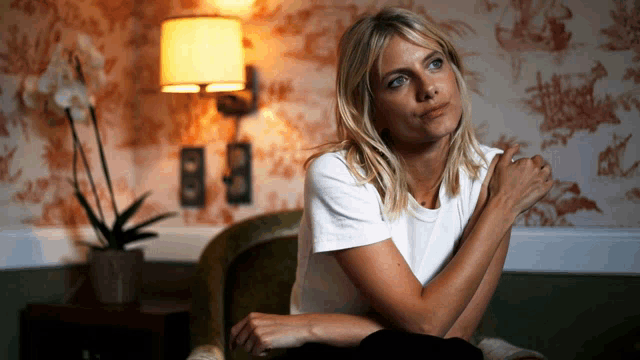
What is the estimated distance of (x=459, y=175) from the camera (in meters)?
1.80

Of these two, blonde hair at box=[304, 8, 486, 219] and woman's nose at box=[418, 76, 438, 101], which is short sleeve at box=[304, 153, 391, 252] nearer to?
blonde hair at box=[304, 8, 486, 219]

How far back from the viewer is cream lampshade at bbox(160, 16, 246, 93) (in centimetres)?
257

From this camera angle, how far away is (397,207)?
5.72 feet

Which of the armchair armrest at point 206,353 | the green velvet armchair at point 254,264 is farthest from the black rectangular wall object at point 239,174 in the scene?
the armchair armrest at point 206,353

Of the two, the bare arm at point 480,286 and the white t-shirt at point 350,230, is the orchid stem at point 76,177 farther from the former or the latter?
the bare arm at point 480,286

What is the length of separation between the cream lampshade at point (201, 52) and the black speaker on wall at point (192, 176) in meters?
0.38

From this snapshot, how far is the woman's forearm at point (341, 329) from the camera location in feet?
5.46

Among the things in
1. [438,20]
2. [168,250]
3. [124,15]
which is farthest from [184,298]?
[438,20]

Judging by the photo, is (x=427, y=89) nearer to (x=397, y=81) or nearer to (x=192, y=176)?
(x=397, y=81)

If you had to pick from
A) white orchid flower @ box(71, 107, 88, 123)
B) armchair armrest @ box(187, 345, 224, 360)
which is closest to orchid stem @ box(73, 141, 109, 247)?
white orchid flower @ box(71, 107, 88, 123)

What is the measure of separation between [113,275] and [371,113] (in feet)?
4.19

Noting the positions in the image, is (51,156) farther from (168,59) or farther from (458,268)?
(458,268)

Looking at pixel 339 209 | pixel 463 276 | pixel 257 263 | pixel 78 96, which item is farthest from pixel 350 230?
pixel 78 96

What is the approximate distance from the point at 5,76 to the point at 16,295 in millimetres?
757
